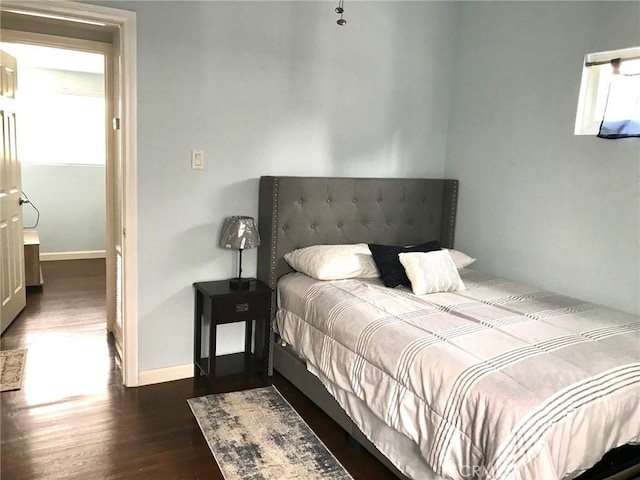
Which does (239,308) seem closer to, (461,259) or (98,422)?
(98,422)

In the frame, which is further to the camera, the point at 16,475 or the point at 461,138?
A: the point at 461,138

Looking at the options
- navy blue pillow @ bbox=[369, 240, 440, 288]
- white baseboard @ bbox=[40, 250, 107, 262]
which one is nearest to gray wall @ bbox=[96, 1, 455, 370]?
navy blue pillow @ bbox=[369, 240, 440, 288]

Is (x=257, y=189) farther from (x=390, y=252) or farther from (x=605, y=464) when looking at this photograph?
(x=605, y=464)

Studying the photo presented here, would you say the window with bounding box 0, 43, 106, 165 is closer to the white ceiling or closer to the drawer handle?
the white ceiling

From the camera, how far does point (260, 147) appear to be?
311 centimetres

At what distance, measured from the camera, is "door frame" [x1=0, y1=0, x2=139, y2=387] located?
2.51 m

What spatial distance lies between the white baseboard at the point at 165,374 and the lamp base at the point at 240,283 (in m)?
0.58

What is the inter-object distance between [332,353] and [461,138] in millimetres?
2059

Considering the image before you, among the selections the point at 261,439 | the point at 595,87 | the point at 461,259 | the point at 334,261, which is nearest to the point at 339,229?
the point at 334,261

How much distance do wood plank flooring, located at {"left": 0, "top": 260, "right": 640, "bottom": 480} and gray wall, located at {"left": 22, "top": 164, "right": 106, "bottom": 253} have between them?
9.43 ft

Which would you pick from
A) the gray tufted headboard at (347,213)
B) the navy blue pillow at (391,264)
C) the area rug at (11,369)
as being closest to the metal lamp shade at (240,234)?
the gray tufted headboard at (347,213)

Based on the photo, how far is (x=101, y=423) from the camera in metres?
2.54

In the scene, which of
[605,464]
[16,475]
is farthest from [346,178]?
[16,475]

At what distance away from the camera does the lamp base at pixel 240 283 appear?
2.97 metres
